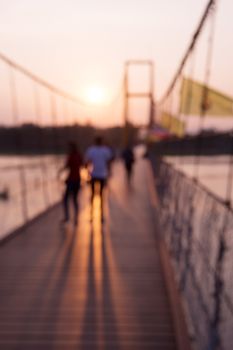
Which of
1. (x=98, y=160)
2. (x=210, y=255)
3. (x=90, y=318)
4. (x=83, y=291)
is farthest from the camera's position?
(x=98, y=160)

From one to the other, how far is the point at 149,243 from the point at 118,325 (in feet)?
8.44

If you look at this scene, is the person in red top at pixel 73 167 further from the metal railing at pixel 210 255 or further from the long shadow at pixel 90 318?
the long shadow at pixel 90 318

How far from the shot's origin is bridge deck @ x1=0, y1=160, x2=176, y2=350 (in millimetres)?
3350

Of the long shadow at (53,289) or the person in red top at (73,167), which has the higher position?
the person in red top at (73,167)

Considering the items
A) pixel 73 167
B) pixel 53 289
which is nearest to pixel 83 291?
pixel 53 289

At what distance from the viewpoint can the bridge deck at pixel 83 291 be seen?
335cm

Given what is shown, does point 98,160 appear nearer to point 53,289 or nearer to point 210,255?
point 53,289

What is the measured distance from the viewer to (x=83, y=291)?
13.8 feet

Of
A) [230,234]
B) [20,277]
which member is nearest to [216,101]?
[230,234]

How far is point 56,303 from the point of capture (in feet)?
12.8

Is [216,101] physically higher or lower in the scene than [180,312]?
higher

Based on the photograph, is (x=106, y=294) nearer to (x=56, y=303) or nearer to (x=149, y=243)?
(x=56, y=303)

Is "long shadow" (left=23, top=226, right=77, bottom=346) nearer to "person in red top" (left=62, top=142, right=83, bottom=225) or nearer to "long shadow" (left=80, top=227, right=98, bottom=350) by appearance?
"long shadow" (left=80, top=227, right=98, bottom=350)

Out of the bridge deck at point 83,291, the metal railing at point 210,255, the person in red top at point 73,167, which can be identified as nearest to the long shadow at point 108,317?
the bridge deck at point 83,291
